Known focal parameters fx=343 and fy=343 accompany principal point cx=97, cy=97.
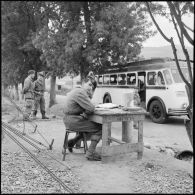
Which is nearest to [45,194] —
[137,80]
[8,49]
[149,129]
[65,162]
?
A: [65,162]

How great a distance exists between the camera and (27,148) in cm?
769

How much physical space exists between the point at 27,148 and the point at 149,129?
18.9 ft

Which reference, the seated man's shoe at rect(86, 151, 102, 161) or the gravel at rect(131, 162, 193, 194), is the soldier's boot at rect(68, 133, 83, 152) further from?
the gravel at rect(131, 162, 193, 194)

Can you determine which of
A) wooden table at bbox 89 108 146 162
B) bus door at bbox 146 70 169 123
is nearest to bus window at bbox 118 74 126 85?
bus door at bbox 146 70 169 123

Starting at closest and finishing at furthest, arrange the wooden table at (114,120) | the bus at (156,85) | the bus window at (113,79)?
the wooden table at (114,120)
the bus at (156,85)
the bus window at (113,79)

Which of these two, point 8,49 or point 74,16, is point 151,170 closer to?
point 74,16

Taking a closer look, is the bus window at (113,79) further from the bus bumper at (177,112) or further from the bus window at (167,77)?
the bus bumper at (177,112)

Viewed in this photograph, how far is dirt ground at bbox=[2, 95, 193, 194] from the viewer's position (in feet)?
16.4

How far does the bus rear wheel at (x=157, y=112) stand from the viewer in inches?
553

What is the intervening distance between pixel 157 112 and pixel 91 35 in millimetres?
5088

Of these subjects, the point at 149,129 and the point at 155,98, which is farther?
the point at 155,98

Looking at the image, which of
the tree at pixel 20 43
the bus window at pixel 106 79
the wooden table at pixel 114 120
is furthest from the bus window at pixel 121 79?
the wooden table at pixel 114 120

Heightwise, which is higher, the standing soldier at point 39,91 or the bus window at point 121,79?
the bus window at point 121,79

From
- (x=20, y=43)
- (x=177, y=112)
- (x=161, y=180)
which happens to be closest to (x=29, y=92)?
(x=177, y=112)
